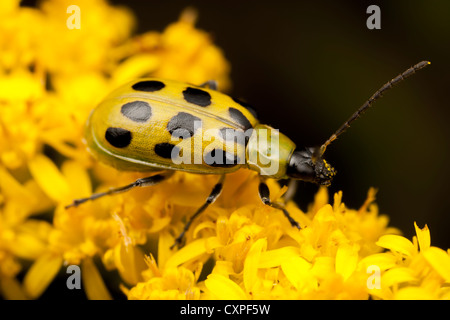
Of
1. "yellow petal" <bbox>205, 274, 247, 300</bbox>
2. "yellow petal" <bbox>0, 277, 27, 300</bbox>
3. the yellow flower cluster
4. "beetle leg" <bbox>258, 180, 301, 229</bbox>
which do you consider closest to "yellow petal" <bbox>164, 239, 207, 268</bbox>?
the yellow flower cluster

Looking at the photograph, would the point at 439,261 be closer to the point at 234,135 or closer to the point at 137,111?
the point at 234,135

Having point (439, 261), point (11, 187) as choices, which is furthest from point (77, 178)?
point (439, 261)

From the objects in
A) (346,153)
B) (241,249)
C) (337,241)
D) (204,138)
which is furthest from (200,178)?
(346,153)

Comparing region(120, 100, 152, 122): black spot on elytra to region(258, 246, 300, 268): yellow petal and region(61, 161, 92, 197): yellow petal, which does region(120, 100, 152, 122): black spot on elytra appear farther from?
region(258, 246, 300, 268): yellow petal

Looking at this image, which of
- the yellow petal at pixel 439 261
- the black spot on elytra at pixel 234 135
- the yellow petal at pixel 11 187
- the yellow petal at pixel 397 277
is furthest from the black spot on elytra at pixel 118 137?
the yellow petal at pixel 439 261

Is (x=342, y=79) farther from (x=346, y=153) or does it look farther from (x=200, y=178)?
(x=200, y=178)

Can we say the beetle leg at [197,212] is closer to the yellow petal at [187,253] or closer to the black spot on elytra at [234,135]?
the yellow petal at [187,253]
